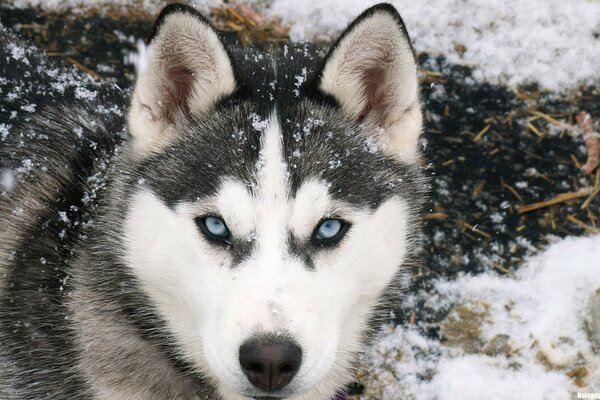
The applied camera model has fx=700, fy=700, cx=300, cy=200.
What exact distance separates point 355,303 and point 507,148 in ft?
6.91

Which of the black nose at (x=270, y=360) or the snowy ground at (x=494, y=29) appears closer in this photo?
the black nose at (x=270, y=360)

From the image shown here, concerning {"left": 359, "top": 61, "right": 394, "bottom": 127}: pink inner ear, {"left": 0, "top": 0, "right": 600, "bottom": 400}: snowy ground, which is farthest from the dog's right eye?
{"left": 0, "top": 0, "right": 600, "bottom": 400}: snowy ground

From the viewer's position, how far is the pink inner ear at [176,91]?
8.25 feet

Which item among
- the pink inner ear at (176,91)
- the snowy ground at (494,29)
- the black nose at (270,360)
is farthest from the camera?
the snowy ground at (494,29)

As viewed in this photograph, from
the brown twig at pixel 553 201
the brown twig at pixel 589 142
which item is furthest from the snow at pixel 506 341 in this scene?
the brown twig at pixel 589 142

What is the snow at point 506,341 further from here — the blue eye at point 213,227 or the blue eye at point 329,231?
the blue eye at point 213,227

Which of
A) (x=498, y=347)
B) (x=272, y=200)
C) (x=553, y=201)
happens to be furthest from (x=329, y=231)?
→ (x=553, y=201)

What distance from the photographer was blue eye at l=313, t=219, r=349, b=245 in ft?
7.63

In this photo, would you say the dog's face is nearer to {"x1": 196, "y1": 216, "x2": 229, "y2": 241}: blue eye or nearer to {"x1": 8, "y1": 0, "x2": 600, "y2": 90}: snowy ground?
{"x1": 196, "y1": 216, "x2": 229, "y2": 241}: blue eye

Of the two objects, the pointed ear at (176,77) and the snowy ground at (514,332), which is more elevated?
the pointed ear at (176,77)

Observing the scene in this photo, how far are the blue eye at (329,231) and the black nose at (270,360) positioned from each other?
→ 387 millimetres

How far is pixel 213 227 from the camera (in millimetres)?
2312

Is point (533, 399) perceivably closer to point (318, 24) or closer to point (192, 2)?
point (318, 24)

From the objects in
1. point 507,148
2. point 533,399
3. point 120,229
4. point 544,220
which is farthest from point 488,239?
point 120,229
